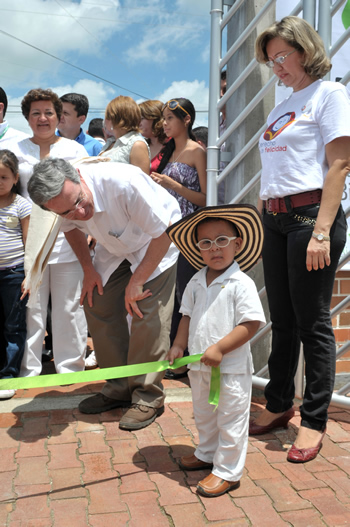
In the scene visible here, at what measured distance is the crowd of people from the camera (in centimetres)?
A: 273

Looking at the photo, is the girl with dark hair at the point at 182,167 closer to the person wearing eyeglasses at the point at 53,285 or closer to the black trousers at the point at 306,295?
the person wearing eyeglasses at the point at 53,285

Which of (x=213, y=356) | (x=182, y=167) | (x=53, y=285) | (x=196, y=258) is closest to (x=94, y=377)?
(x=213, y=356)

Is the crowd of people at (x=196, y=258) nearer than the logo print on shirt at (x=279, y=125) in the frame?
Yes

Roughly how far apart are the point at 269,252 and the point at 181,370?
1.70 meters

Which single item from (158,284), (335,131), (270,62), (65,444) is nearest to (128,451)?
(65,444)

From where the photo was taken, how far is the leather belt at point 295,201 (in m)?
2.96

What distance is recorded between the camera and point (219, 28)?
14.1 ft

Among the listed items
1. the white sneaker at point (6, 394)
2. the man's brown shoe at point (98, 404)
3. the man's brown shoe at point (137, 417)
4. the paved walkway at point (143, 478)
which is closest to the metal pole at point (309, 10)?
the paved walkway at point (143, 478)

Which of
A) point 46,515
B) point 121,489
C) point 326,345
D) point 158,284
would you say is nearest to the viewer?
point 46,515

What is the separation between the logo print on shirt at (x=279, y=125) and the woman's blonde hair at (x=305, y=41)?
236 millimetres

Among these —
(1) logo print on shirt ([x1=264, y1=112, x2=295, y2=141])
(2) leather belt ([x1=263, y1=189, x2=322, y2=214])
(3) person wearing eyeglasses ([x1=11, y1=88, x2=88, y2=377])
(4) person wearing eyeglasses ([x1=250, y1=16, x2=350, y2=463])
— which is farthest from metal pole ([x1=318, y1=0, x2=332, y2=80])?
(3) person wearing eyeglasses ([x1=11, y1=88, x2=88, y2=377])

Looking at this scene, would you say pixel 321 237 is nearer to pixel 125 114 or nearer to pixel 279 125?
pixel 279 125

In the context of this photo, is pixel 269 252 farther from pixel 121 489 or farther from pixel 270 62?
pixel 121 489

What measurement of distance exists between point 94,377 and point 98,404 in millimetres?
1255
